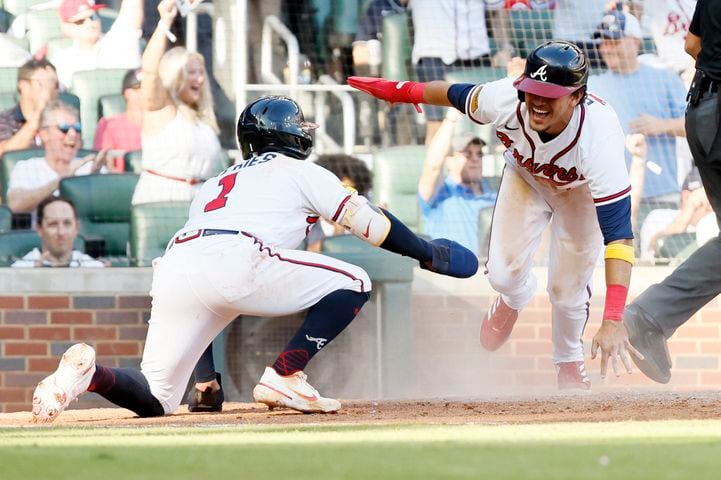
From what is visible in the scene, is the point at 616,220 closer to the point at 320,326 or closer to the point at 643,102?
the point at 320,326

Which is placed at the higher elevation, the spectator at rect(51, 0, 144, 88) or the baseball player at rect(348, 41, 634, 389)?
the spectator at rect(51, 0, 144, 88)

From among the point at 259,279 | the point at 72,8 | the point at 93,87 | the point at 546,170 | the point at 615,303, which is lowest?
the point at 615,303

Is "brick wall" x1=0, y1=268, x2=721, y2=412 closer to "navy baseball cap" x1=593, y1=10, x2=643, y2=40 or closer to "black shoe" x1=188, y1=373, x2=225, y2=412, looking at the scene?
"navy baseball cap" x1=593, y1=10, x2=643, y2=40

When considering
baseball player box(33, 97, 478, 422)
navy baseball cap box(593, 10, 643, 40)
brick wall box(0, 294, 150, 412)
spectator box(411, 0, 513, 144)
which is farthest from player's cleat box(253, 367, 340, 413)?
navy baseball cap box(593, 10, 643, 40)

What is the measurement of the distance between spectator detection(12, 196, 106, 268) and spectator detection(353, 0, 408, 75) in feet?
8.91

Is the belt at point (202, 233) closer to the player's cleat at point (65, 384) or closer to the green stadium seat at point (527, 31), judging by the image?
the player's cleat at point (65, 384)

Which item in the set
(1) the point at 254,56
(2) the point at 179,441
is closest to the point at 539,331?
(1) the point at 254,56

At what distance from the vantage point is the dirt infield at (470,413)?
507 centimetres

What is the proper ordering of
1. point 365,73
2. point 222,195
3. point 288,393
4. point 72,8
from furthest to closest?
point 365,73 → point 72,8 → point 222,195 → point 288,393

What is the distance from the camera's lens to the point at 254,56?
33.7 ft

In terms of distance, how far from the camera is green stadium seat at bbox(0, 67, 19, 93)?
32.0 ft

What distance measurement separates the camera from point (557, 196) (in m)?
6.37

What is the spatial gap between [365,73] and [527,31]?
1.42 meters

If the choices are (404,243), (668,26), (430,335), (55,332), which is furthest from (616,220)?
(668,26)
